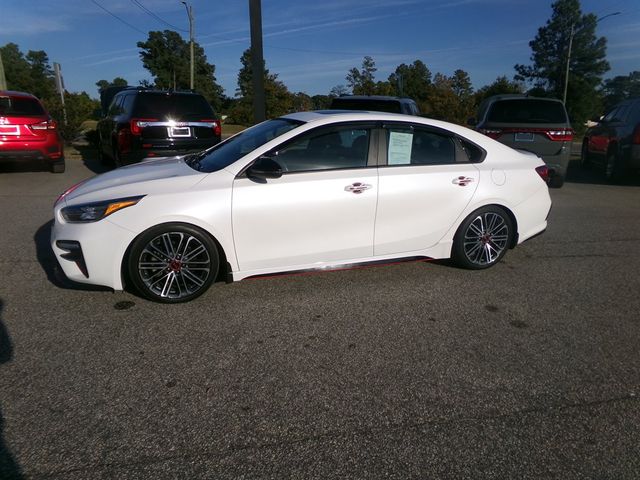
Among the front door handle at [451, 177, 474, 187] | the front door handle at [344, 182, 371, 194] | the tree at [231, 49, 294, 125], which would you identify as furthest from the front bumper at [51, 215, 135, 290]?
the tree at [231, 49, 294, 125]

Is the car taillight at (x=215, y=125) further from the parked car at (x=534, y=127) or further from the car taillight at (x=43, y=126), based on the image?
the parked car at (x=534, y=127)

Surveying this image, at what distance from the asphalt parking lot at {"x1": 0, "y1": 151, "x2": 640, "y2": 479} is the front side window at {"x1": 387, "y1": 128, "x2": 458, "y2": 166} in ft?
3.59

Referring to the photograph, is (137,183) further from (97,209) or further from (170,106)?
(170,106)

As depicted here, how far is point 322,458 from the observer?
231 cm

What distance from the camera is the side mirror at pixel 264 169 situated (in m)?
3.84

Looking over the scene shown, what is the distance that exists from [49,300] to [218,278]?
4.44 feet

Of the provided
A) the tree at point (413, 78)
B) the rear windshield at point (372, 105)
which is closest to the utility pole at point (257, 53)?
the rear windshield at point (372, 105)

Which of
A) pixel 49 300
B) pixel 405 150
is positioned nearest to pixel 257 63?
pixel 405 150

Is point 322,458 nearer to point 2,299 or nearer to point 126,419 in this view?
point 126,419

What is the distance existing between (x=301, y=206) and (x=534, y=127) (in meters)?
6.77

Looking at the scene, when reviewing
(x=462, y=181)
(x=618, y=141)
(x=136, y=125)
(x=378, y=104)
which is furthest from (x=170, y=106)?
(x=618, y=141)

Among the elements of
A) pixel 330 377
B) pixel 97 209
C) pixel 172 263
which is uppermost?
pixel 97 209

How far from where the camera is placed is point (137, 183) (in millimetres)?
3926

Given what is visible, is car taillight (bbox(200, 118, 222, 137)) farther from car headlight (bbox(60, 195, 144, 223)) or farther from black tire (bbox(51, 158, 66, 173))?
car headlight (bbox(60, 195, 144, 223))
